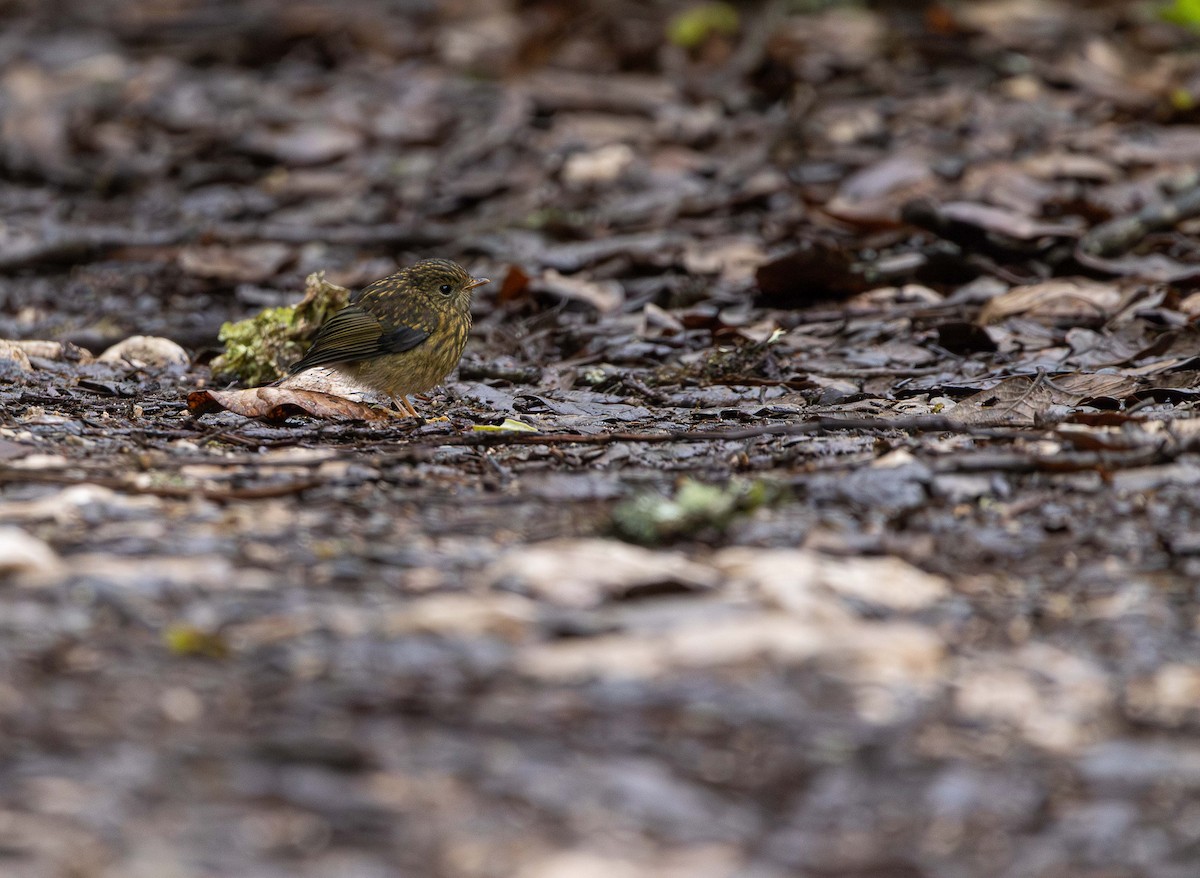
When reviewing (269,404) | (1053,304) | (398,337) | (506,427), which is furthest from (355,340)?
(1053,304)

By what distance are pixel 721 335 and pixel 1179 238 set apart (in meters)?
2.34

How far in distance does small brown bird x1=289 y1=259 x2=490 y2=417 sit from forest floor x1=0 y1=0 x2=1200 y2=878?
30cm

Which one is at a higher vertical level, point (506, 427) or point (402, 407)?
point (506, 427)

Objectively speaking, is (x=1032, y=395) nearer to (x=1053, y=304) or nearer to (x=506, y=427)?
(x=1053, y=304)

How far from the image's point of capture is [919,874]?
78.7 inches

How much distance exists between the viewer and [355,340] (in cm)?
529

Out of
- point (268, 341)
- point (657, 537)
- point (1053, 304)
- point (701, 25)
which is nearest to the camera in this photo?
point (657, 537)

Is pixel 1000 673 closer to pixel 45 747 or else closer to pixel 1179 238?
pixel 45 747

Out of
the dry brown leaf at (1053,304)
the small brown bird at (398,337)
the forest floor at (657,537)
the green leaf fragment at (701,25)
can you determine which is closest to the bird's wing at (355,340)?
the small brown bird at (398,337)

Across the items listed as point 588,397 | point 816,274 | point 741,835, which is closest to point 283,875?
point 741,835

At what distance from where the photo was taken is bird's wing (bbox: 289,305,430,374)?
524cm

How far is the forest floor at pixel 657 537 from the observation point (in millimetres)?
2094

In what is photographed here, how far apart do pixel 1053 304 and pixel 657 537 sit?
3331mm

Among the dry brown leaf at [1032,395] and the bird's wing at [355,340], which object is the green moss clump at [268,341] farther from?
the dry brown leaf at [1032,395]
